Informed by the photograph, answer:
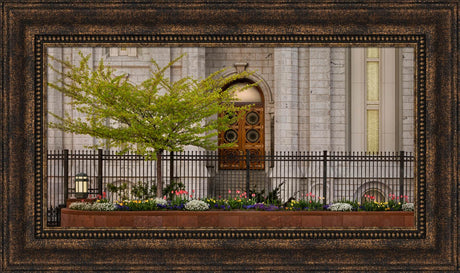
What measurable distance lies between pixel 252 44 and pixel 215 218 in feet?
23.4

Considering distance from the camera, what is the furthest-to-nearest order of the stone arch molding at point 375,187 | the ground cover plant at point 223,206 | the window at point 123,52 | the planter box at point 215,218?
the window at point 123,52
the stone arch molding at point 375,187
the ground cover plant at point 223,206
the planter box at point 215,218

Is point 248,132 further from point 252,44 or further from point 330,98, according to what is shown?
point 252,44

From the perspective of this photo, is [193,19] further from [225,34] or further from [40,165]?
[40,165]

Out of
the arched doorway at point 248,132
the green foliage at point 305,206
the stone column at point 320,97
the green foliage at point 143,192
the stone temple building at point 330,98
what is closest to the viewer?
the green foliage at point 305,206

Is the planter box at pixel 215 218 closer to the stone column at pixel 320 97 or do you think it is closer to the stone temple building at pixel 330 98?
the stone temple building at pixel 330 98

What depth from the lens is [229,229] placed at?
297 inches


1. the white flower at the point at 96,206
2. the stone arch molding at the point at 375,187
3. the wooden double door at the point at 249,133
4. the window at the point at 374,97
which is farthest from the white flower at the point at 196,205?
the window at the point at 374,97

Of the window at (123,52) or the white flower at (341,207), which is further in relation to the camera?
the window at (123,52)

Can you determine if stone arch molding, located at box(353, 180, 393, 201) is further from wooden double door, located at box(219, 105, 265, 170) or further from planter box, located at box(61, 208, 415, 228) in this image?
planter box, located at box(61, 208, 415, 228)

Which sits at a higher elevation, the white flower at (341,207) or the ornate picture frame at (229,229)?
the ornate picture frame at (229,229)

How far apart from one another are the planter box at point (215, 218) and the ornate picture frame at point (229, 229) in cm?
586

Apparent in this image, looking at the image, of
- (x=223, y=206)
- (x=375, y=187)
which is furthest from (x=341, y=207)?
(x=375, y=187)

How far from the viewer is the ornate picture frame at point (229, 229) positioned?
7406 mm

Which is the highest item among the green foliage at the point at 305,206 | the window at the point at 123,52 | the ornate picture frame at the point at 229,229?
the window at the point at 123,52
